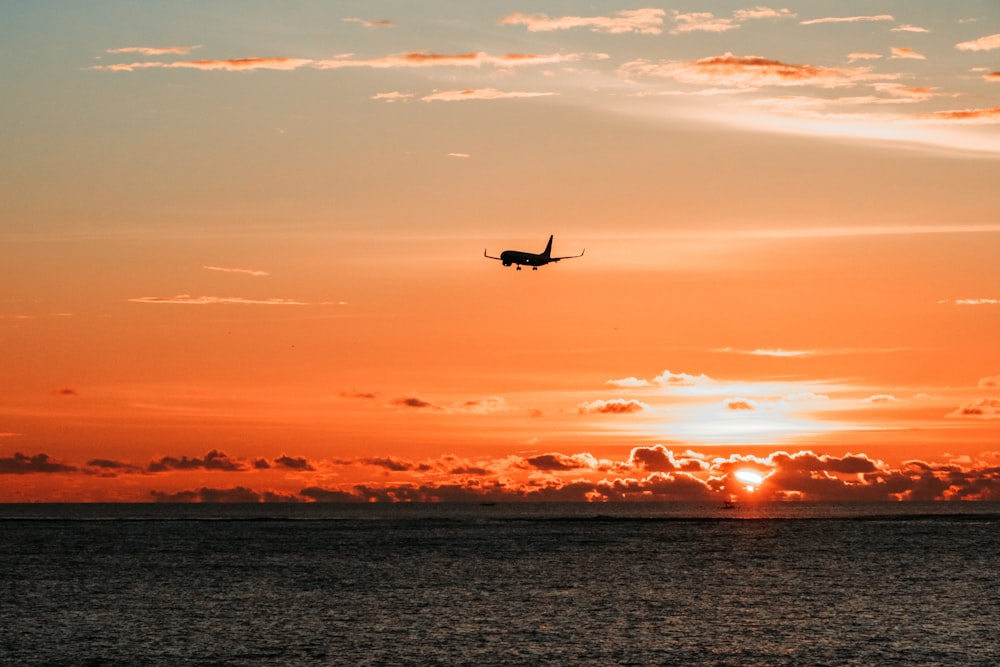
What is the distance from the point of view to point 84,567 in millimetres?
195625

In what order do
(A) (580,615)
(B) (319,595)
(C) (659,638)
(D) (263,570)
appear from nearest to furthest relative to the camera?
(C) (659,638)
(A) (580,615)
(B) (319,595)
(D) (263,570)

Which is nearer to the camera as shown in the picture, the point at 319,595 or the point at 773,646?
the point at 773,646

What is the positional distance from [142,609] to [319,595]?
911 inches

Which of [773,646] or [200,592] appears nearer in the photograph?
[773,646]

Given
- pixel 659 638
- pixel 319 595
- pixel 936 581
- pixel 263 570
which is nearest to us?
pixel 659 638

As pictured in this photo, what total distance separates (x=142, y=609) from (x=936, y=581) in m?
102

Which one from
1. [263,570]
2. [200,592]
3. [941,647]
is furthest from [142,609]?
[941,647]

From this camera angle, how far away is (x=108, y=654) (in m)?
101

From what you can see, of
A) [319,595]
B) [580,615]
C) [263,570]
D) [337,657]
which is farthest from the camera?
[263,570]

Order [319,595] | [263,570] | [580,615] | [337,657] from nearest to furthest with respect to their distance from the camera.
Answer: [337,657] < [580,615] < [319,595] < [263,570]

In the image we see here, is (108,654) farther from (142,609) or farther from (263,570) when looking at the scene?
(263,570)

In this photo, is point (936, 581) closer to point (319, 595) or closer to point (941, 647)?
point (941, 647)

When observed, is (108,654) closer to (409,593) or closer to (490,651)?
(490,651)

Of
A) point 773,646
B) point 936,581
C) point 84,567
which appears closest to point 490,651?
point 773,646
